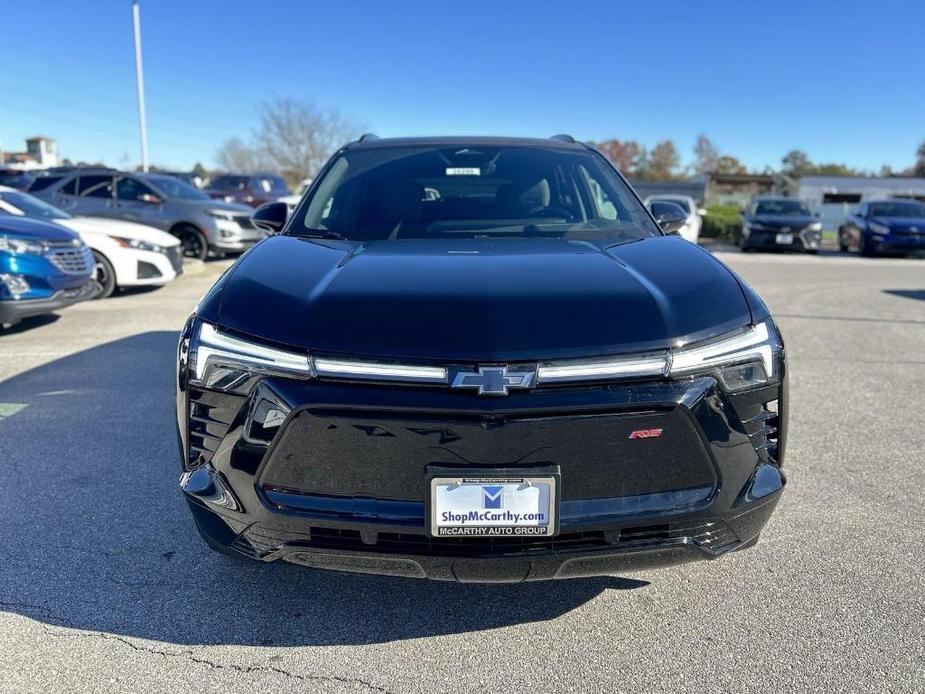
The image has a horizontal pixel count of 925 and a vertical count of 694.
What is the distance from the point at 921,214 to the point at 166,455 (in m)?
20.8

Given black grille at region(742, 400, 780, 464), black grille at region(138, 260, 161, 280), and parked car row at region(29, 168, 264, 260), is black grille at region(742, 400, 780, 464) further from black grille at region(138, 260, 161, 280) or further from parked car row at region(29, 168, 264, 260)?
parked car row at region(29, 168, 264, 260)

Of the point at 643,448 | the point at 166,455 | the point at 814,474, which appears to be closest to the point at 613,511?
the point at 643,448

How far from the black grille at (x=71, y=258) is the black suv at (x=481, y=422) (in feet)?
18.6

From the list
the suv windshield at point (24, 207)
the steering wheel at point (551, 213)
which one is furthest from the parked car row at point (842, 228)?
the steering wheel at point (551, 213)

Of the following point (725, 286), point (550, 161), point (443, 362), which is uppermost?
point (550, 161)

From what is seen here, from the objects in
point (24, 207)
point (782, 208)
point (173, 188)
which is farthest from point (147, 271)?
point (782, 208)

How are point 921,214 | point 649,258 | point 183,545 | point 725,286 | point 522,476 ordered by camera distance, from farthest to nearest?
point 921,214
point 183,545
point 649,258
point 725,286
point 522,476

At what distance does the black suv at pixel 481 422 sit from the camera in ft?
6.73

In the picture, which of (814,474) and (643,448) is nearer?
(643,448)

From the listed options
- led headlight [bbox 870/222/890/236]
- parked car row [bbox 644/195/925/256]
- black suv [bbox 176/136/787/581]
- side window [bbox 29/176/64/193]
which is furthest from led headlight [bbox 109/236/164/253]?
led headlight [bbox 870/222/890/236]

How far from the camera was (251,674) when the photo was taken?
2.26 meters

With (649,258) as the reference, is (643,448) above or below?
below

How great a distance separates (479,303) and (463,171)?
1676 mm

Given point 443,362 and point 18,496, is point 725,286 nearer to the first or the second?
point 443,362
